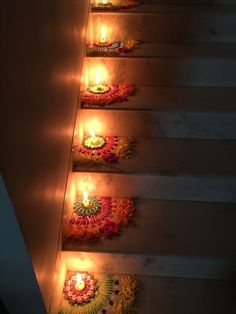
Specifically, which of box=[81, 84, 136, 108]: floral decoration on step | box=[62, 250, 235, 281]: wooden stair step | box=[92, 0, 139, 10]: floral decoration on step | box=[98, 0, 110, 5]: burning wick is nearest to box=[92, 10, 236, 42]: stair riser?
box=[92, 0, 139, 10]: floral decoration on step

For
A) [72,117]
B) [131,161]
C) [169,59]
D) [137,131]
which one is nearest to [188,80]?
[169,59]

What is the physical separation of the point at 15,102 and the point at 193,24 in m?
1.84

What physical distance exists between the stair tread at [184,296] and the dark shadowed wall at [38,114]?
53 cm

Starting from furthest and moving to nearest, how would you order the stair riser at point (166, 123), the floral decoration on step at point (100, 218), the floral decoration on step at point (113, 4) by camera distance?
1. the floral decoration on step at point (113, 4)
2. the stair riser at point (166, 123)
3. the floral decoration on step at point (100, 218)

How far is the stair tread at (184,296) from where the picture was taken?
1.57 m

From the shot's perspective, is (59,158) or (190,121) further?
(190,121)

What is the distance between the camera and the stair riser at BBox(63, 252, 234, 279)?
1.63m

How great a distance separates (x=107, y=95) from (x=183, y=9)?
3.10 ft

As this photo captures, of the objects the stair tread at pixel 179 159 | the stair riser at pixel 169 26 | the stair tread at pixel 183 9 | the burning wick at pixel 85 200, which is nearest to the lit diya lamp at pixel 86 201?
the burning wick at pixel 85 200

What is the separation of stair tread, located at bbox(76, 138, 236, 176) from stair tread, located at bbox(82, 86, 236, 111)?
23 cm

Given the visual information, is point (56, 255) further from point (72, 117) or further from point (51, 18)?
point (51, 18)

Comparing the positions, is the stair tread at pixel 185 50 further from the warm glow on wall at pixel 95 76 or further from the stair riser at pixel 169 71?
the warm glow on wall at pixel 95 76

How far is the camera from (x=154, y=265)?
5.51ft

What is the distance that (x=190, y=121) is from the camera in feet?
6.69
